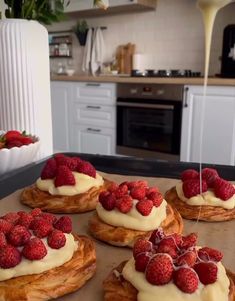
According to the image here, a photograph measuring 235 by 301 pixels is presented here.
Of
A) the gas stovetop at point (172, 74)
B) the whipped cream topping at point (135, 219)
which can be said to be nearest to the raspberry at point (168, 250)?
the whipped cream topping at point (135, 219)

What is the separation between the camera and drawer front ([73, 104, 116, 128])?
2941 millimetres

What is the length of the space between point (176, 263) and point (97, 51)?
3161mm

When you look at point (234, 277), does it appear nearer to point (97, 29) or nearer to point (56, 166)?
point (56, 166)

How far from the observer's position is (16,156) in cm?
106

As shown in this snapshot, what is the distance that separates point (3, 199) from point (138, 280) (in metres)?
0.58

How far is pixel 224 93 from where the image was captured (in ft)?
7.70

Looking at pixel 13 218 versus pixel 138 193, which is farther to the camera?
pixel 138 193

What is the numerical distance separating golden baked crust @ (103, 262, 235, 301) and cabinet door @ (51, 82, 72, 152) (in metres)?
2.55

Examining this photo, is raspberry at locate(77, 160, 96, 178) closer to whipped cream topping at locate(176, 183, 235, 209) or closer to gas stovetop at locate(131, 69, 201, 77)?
whipped cream topping at locate(176, 183, 235, 209)

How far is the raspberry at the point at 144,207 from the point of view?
817 millimetres

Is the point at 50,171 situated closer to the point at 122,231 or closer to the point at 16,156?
the point at 16,156

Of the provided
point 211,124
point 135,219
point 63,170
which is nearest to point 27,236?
point 135,219

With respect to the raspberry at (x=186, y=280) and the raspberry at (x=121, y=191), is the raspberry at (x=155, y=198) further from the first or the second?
the raspberry at (x=186, y=280)

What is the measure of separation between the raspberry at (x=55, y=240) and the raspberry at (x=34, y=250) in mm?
29
